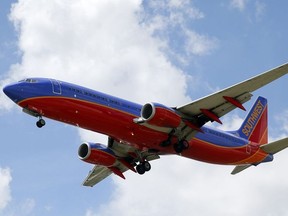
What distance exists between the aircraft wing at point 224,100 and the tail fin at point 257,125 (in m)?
10.1

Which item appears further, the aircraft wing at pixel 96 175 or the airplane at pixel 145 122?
the aircraft wing at pixel 96 175

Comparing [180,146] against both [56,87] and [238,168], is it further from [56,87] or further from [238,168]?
[56,87]

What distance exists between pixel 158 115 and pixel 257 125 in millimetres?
17053

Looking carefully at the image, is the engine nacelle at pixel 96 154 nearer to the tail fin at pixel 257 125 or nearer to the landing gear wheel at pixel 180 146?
the landing gear wheel at pixel 180 146

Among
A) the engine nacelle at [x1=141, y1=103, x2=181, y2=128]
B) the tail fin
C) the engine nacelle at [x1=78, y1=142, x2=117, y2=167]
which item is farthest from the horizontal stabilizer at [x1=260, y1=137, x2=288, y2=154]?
the engine nacelle at [x1=78, y1=142, x2=117, y2=167]

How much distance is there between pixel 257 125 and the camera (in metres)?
55.6

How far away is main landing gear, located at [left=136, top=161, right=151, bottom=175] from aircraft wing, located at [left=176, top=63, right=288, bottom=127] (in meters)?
6.39

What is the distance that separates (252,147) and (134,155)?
9.88 m

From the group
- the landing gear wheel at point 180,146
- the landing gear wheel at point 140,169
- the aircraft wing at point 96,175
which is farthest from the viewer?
the aircraft wing at point 96,175

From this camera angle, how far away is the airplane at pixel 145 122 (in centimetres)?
4038

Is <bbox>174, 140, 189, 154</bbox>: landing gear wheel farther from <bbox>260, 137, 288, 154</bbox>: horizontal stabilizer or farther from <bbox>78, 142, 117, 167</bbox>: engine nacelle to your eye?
<bbox>260, 137, 288, 154</bbox>: horizontal stabilizer

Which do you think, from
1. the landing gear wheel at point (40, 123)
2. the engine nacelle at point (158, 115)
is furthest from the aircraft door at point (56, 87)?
the engine nacelle at point (158, 115)

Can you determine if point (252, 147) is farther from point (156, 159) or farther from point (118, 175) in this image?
point (118, 175)

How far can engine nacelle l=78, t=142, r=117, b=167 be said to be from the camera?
48.3 metres
